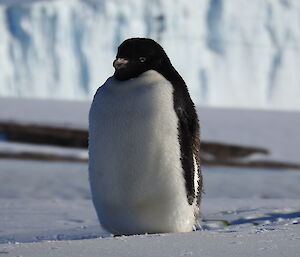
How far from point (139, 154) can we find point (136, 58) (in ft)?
1.32

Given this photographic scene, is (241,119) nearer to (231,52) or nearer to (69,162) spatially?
(69,162)

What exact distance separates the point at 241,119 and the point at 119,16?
7089mm

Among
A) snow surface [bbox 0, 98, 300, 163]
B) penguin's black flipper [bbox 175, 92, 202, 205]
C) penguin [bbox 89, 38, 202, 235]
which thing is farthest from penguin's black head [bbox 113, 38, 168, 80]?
snow surface [bbox 0, 98, 300, 163]

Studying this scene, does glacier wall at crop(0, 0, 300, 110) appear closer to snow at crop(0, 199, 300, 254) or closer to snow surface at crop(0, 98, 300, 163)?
snow surface at crop(0, 98, 300, 163)

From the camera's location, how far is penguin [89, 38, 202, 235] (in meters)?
3.02

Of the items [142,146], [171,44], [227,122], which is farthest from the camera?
[171,44]

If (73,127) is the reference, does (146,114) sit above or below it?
above

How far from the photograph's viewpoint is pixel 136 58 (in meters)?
3.09

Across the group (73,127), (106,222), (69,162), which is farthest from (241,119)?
(106,222)

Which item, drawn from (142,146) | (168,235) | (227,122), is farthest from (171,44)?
(168,235)

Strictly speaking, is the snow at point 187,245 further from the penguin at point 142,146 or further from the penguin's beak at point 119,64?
the penguin's beak at point 119,64

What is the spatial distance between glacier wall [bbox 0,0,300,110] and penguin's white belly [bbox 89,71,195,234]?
1747 cm

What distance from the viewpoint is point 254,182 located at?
10250 mm

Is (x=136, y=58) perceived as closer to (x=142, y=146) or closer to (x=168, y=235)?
(x=142, y=146)
